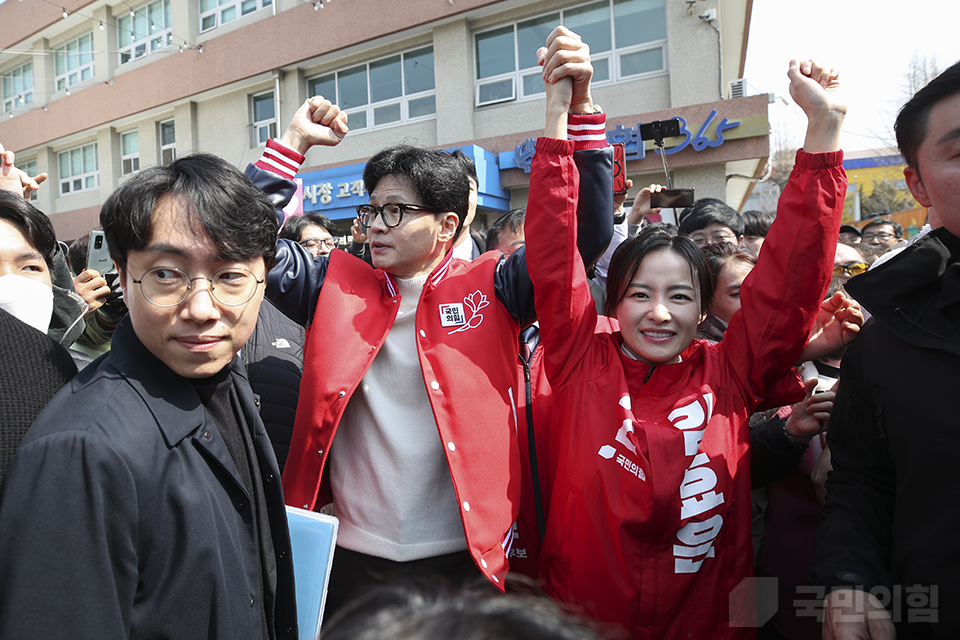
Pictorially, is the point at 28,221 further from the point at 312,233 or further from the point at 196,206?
the point at 312,233

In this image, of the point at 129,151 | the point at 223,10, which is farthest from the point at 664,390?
the point at 129,151

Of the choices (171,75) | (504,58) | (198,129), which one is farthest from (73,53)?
(504,58)

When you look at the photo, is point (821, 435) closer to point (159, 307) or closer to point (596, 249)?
point (596, 249)

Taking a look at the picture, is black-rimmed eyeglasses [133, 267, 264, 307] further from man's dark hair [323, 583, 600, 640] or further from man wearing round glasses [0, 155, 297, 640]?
man's dark hair [323, 583, 600, 640]

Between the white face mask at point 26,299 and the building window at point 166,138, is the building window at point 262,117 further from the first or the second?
the white face mask at point 26,299

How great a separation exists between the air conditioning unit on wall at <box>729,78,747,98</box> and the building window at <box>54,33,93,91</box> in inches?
644

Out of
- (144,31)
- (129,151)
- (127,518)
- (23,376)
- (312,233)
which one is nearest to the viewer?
(127,518)

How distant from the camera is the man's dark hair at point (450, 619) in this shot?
541 millimetres

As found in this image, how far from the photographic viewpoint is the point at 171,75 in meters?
13.6

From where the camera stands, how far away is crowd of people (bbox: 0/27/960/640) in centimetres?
90

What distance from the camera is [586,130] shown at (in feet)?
5.41

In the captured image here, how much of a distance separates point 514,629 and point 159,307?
2.72 ft

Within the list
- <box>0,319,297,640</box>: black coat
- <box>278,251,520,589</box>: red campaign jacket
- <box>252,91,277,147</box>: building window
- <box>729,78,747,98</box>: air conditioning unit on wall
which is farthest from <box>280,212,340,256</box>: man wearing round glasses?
<box>252,91,277,147</box>: building window

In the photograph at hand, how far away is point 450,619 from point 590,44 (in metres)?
10.4
